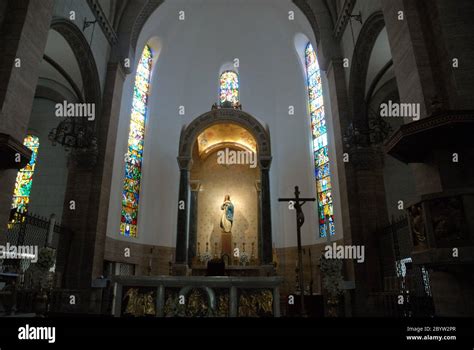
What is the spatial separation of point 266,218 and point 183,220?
126 inches

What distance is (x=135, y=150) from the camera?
14.9m

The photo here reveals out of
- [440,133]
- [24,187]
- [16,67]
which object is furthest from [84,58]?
[440,133]

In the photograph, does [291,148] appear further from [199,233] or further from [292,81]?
[199,233]

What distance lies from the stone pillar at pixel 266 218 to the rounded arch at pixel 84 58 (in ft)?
21.5

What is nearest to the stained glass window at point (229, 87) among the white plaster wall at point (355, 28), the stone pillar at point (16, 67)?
the white plaster wall at point (355, 28)

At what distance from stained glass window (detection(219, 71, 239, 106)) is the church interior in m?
0.08

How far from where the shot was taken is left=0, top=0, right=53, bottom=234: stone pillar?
6.32 m

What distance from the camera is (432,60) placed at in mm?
6039

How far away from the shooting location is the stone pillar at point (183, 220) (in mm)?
12367

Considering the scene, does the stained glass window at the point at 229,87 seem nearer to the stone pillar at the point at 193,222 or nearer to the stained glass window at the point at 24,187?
the stone pillar at the point at 193,222

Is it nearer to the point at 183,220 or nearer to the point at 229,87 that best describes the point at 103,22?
the point at 183,220

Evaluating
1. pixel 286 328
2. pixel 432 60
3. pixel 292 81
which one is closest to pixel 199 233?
pixel 292 81

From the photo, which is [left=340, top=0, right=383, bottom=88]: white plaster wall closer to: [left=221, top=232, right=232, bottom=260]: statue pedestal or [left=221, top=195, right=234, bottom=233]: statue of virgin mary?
[left=221, top=195, right=234, bottom=233]: statue of virgin mary

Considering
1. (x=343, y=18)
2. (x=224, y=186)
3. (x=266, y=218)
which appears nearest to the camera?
(x=343, y=18)
